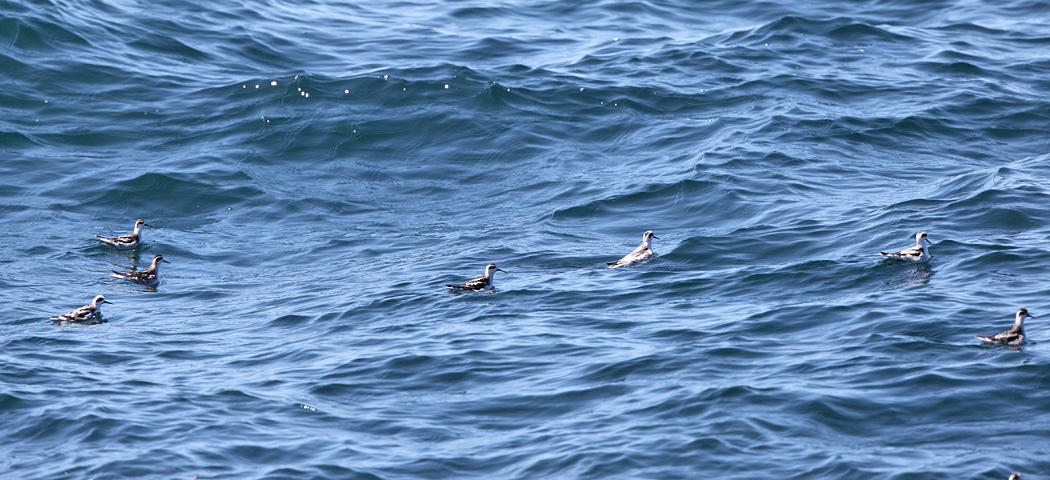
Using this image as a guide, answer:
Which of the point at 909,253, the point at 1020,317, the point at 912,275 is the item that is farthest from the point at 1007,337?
the point at 909,253

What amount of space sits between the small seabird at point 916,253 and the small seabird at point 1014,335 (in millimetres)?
3239

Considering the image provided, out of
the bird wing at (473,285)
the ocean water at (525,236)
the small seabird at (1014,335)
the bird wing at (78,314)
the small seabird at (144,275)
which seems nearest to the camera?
the ocean water at (525,236)

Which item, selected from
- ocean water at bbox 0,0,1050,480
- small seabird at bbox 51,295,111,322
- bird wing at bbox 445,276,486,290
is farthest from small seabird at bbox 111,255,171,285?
bird wing at bbox 445,276,486,290

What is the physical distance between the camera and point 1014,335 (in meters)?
15.1

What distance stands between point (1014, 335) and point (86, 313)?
11684mm

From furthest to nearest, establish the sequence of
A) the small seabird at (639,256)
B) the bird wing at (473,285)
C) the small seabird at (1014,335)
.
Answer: the small seabird at (639,256)
the bird wing at (473,285)
the small seabird at (1014,335)

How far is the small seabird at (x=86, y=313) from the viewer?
17797 mm

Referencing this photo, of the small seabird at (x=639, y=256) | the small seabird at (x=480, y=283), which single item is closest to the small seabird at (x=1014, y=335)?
the small seabird at (x=639, y=256)

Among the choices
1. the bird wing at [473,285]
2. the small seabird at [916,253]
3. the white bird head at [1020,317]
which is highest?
the white bird head at [1020,317]

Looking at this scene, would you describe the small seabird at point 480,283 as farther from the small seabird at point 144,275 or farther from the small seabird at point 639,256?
the small seabird at point 144,275

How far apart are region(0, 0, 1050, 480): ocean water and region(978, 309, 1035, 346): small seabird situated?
24 centimetres

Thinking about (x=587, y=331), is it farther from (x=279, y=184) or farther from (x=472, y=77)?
(x=472, y=77)

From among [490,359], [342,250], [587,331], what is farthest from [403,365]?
[342,250]

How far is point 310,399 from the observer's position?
14883mm
